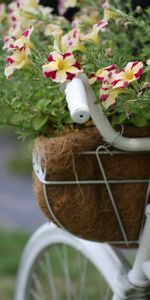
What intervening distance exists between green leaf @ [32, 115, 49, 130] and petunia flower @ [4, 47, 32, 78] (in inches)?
5.4

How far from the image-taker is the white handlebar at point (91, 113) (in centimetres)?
112

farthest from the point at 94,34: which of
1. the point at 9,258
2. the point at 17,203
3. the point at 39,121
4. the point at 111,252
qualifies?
the point at 17,203

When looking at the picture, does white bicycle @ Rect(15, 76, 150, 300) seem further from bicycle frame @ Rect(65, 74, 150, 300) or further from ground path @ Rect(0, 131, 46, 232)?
ground path @ Rect(0, 131, 46, 232)

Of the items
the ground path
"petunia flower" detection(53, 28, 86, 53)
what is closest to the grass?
the ground path

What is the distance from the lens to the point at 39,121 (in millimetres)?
1411

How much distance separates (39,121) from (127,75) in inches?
10.3

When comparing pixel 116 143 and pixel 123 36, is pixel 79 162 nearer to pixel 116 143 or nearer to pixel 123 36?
pixel 116 143

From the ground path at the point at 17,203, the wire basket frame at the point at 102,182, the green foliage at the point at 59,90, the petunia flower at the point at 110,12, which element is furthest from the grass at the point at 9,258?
the petunia flower at the point at 110,12

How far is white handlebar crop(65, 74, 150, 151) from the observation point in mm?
1115

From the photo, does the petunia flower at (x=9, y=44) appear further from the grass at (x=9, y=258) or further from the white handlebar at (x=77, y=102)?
the grass at (x=9, y=258)

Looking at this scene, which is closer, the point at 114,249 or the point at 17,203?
the point at 114,249

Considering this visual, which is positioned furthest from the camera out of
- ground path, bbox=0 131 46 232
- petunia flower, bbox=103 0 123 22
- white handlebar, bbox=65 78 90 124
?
ground path, bbox=0 131 46 232

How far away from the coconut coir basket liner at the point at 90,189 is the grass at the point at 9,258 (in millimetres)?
2657

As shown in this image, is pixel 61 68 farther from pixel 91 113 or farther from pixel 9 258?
pixel 9 258
